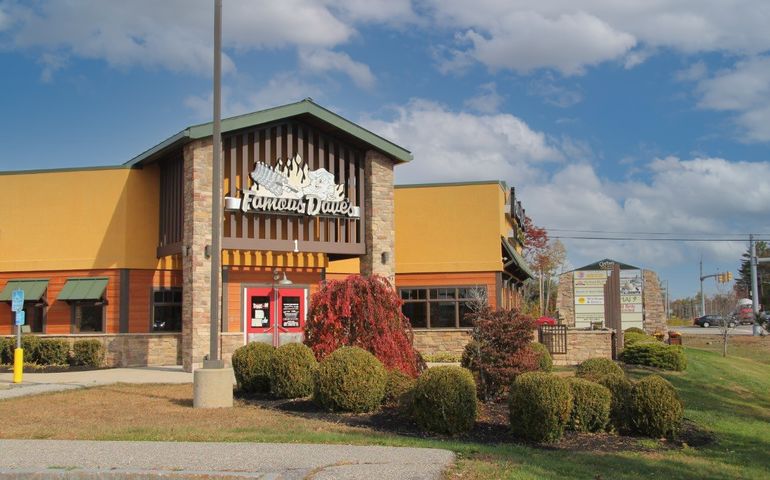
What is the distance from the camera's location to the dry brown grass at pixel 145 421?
10.3 m

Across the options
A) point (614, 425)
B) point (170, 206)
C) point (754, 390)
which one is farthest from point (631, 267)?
point (614, 425)

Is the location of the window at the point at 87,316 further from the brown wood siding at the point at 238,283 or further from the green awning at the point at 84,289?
the brown wood siding at the point at 238,283

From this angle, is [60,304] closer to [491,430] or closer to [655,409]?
[491,430]

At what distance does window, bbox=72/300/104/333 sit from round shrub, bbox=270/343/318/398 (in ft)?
33.1

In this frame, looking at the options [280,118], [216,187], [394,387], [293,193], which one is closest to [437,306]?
[293,193]

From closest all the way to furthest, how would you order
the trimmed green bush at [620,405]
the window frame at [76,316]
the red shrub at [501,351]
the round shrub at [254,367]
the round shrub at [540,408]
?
1. the round shrub at [540,408]
2. the trimmed green bush at [620,405]
3. the red shrub at [501,351]
4. the round shrub at [254,367]
5. the window frame at [76,316]

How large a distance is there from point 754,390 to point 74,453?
1821 cm

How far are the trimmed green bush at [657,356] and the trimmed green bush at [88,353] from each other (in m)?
15.8

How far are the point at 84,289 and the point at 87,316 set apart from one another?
0.92 metres

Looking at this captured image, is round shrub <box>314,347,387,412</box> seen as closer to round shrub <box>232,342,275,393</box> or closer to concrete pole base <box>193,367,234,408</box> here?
concrete pole base <box>193,367,234,408</box>

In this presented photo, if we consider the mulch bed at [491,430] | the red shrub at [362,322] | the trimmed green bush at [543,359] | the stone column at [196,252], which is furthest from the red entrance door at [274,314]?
the mulch bed at [491,430]

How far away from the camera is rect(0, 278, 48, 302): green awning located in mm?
22188

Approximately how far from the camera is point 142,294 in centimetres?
2241

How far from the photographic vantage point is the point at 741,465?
997 cm
